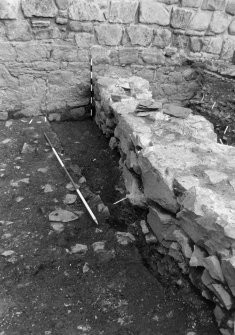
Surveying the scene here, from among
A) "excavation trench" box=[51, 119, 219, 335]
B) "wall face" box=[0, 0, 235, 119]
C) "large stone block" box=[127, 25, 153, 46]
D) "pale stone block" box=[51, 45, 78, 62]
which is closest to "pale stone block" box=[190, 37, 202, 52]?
"wall face" box=[0, 0, 235, 119]

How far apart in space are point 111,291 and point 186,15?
4.00 meters

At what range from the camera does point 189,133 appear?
10.4 ft

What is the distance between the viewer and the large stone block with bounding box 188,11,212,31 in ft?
16.3

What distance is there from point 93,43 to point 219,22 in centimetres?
193

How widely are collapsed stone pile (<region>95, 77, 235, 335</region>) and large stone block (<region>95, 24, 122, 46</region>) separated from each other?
4.18ft

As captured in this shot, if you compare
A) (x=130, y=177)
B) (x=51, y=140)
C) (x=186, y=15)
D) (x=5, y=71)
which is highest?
(x=186, y=15)

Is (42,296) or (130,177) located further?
(130,177)

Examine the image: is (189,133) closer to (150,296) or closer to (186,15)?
(150,296)

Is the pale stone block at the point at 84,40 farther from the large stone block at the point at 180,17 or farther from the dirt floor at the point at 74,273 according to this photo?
the dirt floor at the point at 74,273

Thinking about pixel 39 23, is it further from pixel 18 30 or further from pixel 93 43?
pixel 93 43

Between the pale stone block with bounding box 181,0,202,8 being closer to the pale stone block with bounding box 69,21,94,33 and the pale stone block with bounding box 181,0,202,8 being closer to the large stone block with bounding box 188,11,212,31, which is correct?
the large stone block with bounding box 188,11,212,31

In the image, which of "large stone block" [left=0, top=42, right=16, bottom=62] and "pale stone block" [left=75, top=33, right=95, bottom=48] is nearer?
"large stone block" [left=0, top=42, right=16, bottom=62]

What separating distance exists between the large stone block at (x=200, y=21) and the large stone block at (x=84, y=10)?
1.38m

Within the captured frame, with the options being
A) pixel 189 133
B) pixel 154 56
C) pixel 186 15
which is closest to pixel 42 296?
pixel 189 133
